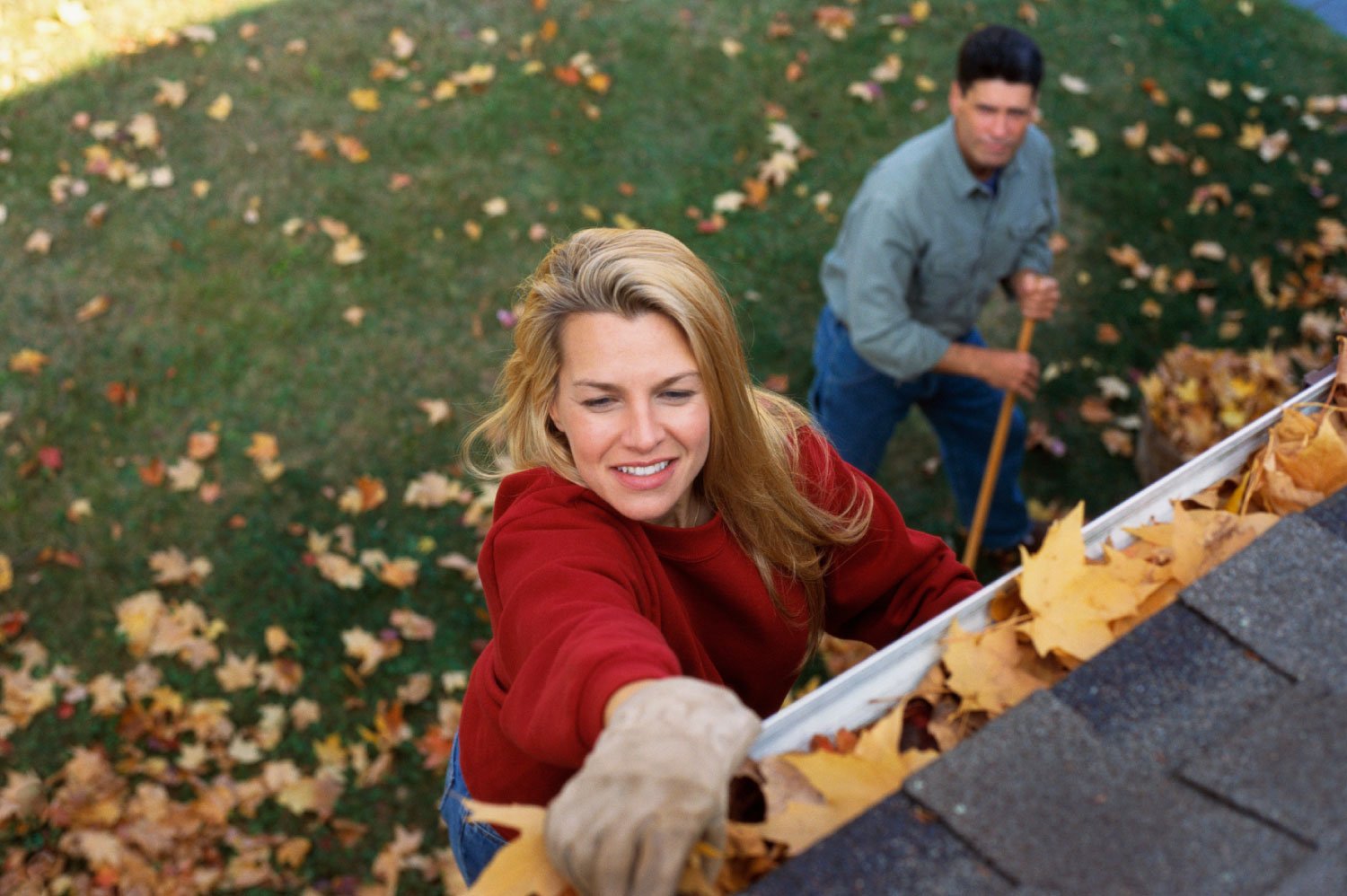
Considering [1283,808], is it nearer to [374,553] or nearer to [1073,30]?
[374,553]

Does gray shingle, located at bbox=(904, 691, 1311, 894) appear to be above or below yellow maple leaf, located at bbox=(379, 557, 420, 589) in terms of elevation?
above

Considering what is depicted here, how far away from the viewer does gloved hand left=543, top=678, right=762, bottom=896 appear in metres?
1.04

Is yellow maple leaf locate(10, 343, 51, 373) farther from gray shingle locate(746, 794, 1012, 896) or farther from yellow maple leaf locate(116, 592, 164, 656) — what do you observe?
gray shingle locate(746, 794, 1012, 896)

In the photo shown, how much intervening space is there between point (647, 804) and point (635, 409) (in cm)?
87

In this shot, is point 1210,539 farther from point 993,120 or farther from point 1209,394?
point 1209,394

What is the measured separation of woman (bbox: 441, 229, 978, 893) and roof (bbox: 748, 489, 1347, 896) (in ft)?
0.72

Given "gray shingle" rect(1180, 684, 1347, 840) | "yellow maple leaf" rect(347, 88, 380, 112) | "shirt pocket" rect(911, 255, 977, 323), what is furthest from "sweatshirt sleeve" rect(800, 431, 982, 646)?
"yellow maple leaf" rect(347, 88, 380, 112)

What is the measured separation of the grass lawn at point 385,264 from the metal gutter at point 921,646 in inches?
105

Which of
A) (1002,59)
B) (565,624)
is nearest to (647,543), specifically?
(565,624)

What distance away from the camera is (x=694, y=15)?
734cm

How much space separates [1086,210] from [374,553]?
14.6 ft

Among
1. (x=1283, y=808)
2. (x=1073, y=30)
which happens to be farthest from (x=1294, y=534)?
(x=1073, y=30)

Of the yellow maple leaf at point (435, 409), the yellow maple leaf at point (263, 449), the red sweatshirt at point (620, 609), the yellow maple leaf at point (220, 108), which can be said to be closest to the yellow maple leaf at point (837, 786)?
the red sweatshirt at point (620, 609)

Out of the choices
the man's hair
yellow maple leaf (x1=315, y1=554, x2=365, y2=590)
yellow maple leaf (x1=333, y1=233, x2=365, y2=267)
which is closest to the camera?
the man's hair
